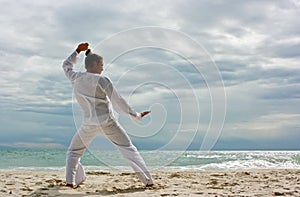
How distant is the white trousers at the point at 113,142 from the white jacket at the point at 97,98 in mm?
150

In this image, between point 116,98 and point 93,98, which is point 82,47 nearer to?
point 93,98

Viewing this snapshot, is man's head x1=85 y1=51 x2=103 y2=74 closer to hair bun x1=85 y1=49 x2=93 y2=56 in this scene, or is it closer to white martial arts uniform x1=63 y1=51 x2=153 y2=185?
hair bun x1=85 y1=49 x2=93 y2=56

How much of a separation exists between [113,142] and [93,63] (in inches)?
44.7

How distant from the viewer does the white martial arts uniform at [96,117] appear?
5.29 meters

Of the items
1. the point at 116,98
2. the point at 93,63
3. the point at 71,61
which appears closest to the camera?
the point at 116,98

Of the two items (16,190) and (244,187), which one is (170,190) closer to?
(244,187)

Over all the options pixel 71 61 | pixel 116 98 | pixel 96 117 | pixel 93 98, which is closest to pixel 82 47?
pixel 71 61

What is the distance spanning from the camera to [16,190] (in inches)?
214

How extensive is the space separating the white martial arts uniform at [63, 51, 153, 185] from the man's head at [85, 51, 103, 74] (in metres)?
0.13

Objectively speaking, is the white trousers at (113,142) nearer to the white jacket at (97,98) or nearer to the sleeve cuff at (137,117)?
the white jacket at (97,98)

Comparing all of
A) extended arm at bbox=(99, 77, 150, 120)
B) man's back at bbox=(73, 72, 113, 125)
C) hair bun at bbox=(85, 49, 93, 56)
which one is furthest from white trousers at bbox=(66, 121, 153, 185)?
hair bun at bbox=(85, 49, 93, 56)

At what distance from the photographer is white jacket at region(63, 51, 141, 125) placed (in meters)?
5.27

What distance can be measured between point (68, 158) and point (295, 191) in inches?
123

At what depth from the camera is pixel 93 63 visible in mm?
5453
